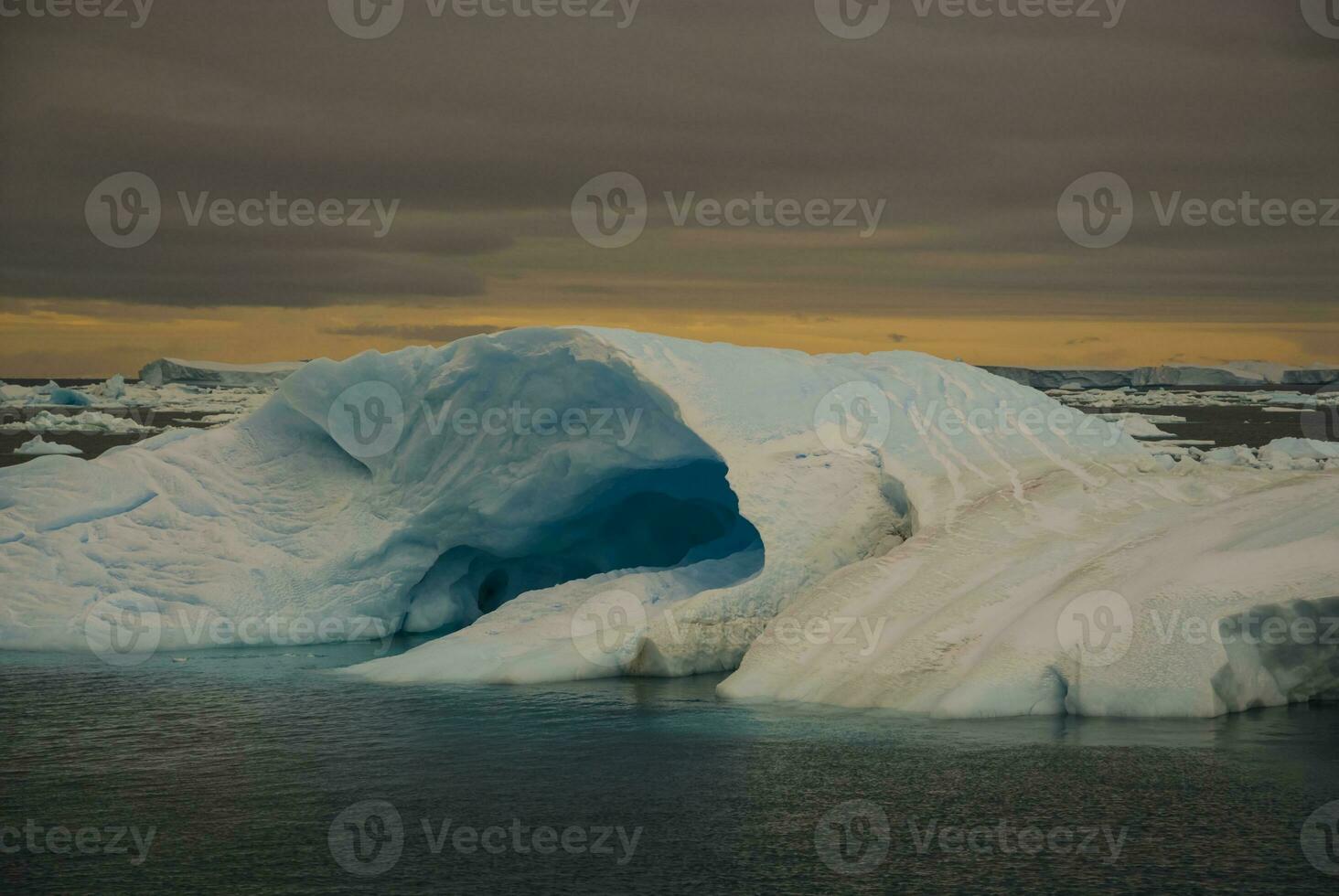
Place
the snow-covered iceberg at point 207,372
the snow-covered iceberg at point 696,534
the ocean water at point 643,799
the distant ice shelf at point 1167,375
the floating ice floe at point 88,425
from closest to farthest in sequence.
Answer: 1. the ocean water at point 643,799
2. the snow-covered iceberg at point 696,534
3. the floating ice floe at point 88,425
4. the snow-covered iceberg at point 207,372
5. the distant ice shelf at point 1167,375

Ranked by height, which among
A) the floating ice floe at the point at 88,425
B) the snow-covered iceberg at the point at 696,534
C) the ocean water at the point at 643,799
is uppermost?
the floating ice floe at the point at 88,425

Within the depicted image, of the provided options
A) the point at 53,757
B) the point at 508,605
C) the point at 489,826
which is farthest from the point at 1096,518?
the point at 53,757

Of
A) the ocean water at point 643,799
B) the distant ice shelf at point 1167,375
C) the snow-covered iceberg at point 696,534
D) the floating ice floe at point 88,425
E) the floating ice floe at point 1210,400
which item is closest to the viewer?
the ocean water at point 643,799

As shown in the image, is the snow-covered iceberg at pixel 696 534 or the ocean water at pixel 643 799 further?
the snow-covered iceberg at pixel 696 534

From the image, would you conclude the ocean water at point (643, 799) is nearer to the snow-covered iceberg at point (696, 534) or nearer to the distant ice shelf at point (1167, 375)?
the snow-covered iceberg at point (696, 534)

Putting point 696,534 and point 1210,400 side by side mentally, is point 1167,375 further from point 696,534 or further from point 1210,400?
point 696,534

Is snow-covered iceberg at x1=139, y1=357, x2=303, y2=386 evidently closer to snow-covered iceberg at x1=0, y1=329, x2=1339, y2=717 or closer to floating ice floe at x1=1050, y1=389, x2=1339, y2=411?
floating ice floe at x1=1050, y1=389, x2=1339, y2=411

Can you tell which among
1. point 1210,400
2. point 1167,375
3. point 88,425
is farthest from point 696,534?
point 1167,375

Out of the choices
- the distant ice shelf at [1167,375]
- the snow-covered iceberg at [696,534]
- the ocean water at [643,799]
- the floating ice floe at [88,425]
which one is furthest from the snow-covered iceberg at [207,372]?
the ocean water at [643,799]

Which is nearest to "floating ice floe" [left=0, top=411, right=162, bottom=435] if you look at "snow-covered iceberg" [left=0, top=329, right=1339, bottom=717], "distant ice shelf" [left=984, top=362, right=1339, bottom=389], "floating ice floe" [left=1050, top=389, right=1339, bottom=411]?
"snow-covered iceberg" [left=0, top=329, right=1339, bottom=717]
